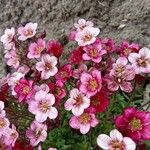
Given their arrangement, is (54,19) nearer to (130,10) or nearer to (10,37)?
(130,10)

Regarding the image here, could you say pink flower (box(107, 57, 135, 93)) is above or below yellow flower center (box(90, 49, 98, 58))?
below

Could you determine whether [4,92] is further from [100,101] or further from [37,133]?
[100,101]

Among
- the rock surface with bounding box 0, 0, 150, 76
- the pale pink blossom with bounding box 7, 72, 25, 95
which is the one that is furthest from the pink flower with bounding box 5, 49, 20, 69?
the rock surface with bounding box 0, 0, 150, 76

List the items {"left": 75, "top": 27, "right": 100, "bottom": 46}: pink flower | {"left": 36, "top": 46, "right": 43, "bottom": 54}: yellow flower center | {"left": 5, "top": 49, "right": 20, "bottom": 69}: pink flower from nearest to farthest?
{"left": 75, "top": 27, "right": 100, "bottom": 46}: pink flower
{"left": 36, "top": 46, "right": 43, "bottom": 54}: yellow flower center
{"left": 5, "top": 49, "right": 20, "bottom": 69}: pink flower

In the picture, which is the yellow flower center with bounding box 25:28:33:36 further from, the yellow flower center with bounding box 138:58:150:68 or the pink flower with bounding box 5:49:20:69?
the yellow flower center with bounding box 138:58:150:68

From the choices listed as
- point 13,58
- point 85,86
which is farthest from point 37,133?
point 13,58

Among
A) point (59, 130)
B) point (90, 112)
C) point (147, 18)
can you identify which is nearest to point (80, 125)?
point (90, 112)

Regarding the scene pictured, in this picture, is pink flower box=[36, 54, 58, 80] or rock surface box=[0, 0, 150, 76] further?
rock surface box=[0, 0, 150, 76]

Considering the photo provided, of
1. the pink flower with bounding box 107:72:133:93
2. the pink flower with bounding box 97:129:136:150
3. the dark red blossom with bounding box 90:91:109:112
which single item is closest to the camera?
the pink flower with bounding box 97:129:136:150
